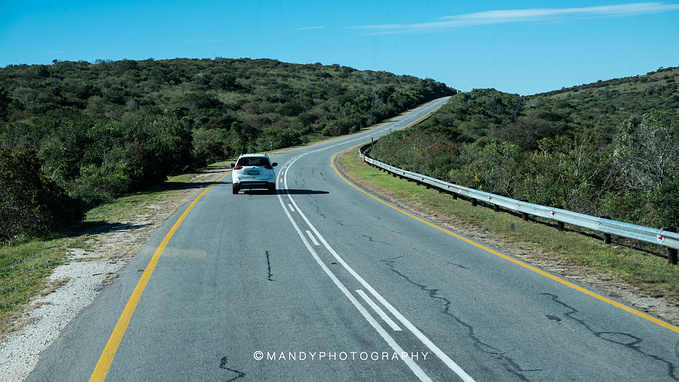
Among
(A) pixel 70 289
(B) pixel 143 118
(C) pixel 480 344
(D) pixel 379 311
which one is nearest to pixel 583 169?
(D) pixel 379 311

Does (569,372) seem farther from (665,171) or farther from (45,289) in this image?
(665,171)

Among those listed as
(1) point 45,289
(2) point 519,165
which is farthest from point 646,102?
(1) point 45,289

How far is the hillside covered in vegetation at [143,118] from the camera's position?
12691mm

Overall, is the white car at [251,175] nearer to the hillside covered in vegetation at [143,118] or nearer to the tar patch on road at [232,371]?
the hillside covered in vegetation at [143,118]

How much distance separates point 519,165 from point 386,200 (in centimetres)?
554

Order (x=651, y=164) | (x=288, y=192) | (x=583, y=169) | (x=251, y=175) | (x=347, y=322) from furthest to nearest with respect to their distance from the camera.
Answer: (x=288, y=192)
(x=251, y=175)
(x=583, y=169)
(x=651, y=164)
(x=347, y=322)

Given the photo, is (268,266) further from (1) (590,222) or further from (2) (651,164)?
(2) (651,164)

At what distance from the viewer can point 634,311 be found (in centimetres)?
603

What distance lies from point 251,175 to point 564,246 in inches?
499

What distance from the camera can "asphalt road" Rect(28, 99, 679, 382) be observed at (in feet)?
14.8

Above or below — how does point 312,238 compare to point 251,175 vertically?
below

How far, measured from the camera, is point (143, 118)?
41.1 meters

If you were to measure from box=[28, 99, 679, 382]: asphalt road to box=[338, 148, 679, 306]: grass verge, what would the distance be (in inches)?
41.4

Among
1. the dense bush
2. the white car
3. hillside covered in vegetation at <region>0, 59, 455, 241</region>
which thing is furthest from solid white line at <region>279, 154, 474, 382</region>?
the white car
